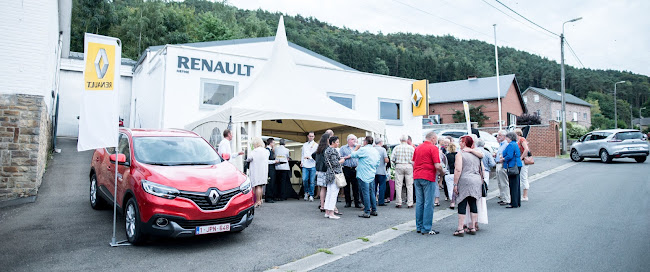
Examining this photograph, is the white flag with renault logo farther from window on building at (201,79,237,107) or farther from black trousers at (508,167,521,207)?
black trousers at (508,167,521,207)

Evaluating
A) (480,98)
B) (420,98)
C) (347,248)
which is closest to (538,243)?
(347,248)

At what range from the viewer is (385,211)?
9.30 m

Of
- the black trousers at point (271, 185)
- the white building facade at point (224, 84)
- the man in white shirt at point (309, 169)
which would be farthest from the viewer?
the white building facade at point (224, 84)

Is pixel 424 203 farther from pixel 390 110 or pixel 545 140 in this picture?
pixel 545 140

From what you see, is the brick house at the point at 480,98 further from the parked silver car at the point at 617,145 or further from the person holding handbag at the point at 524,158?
the person holding handbag at the point at 524,158

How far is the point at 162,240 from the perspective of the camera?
6.40m

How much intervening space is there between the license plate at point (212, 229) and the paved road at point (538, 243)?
5.56 feet

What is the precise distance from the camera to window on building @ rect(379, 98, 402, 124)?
17969 millimetres

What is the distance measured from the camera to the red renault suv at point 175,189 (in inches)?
222

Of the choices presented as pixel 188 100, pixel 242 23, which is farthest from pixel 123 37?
pixel 188 100

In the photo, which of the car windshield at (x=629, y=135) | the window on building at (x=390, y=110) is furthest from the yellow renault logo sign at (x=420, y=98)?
the car windshield at (x=629, y=135)

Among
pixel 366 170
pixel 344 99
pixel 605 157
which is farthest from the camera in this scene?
pixel 605 157

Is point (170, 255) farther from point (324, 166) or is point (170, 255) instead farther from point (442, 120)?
point (442, 120)

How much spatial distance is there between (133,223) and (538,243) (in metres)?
6.05
